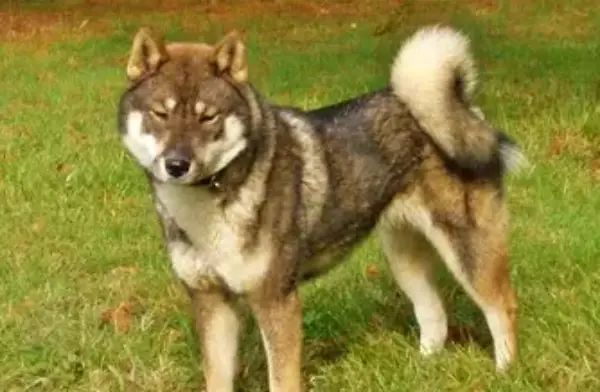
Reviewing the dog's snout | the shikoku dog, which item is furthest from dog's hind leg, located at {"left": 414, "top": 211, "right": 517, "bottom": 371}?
the dog's snout

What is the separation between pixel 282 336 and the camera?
4270 millimetres

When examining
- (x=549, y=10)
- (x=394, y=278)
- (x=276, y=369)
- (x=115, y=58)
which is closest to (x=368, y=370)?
(x=276, y=369)

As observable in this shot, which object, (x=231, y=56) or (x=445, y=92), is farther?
(x=445, y=92)

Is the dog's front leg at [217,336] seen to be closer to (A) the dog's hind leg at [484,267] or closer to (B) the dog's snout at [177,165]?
(B) the dog's snout at [177,165]

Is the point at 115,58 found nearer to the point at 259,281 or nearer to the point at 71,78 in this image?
the point at 71,78

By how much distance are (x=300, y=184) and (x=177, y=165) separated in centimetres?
67

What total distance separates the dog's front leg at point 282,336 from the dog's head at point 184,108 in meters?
0.54

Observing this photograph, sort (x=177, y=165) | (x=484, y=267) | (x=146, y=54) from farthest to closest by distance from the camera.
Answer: (x=484, y=267) < (x=146, y=54) < (x=177, y=165)

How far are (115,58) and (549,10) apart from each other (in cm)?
675

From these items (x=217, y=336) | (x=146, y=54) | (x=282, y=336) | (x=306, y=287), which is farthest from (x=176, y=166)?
(x=306, y=287)

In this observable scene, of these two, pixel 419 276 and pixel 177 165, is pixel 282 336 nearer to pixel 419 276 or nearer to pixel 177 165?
pixel 177 165

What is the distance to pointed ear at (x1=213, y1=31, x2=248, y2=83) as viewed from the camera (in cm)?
420

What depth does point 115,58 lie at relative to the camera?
13.9 m

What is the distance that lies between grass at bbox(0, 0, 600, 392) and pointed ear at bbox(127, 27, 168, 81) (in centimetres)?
128
